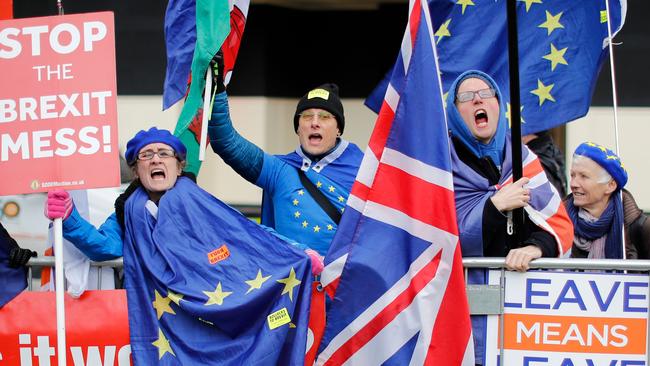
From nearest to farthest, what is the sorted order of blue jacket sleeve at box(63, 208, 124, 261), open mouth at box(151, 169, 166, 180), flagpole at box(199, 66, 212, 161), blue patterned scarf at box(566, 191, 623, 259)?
1. blue jacket sleeve at box(63, 208, 124, 261)
2. flagpole at box(199, 66, 212, 161)
3. open mouth at box(151, 169, 166, 180)
4. blue patterned scarf at box(566, 191, 623, 259)

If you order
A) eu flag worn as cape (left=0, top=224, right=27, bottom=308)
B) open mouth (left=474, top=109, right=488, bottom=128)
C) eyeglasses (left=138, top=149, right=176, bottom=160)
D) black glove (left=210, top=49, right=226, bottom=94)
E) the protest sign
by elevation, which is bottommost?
the protest sign

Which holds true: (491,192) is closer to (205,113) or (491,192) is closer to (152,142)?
(205,113)

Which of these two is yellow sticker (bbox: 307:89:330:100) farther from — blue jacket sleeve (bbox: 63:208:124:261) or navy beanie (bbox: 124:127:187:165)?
blue jacket sleeve (bbox: 63:208:124:261)

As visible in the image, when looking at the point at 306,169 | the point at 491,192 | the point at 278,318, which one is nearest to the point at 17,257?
the point at 278,318

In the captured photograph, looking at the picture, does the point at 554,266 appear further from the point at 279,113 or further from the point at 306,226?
the point at 279,113

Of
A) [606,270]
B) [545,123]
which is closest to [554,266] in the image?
[606,270]

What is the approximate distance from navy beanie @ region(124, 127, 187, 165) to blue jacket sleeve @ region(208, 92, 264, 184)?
286mm

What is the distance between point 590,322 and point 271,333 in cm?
150

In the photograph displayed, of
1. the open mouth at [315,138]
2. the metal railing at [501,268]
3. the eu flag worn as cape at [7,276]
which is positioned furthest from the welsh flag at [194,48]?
the metal railing at [501,268]

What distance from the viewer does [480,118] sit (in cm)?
654

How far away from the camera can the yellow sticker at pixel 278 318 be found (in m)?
6.12

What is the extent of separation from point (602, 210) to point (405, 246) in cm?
139

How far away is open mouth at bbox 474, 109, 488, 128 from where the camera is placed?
651 centimetres

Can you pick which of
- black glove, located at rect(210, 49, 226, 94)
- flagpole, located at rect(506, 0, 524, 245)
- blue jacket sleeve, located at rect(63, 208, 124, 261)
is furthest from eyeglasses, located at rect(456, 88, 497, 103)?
blue jacket sleeve, located at rect(63, 208, 124, 261)
